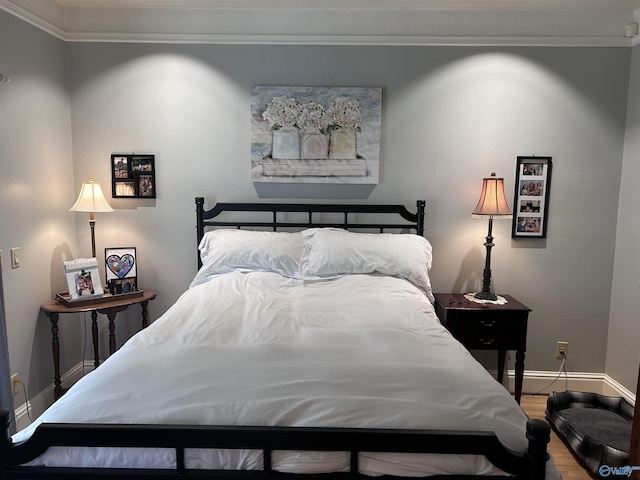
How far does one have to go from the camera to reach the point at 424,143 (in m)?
3.16

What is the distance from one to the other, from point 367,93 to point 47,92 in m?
2.16

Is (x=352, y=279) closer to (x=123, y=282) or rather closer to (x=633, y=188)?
(x=123, y=282)

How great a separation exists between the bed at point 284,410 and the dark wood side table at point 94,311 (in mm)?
958

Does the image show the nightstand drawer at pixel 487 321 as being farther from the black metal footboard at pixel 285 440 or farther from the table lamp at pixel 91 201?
the table lamp at pixel 91 201

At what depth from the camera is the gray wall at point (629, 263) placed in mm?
2945

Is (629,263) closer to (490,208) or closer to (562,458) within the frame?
(490,208)

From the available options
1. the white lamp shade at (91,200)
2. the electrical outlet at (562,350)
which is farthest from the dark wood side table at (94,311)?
the electrical outlet at (562,350)

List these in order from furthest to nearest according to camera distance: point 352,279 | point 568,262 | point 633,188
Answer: point 568,262 < point 633,188 < point 352,279

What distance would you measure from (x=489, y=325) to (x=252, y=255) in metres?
1.63

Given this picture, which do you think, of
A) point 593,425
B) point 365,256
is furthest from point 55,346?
point 593,425

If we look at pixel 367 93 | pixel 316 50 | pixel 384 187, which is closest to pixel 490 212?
pixel 384 187

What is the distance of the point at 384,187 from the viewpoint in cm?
321

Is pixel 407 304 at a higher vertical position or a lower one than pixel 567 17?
lower

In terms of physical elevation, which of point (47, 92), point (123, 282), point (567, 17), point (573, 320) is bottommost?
point (573, 320)
